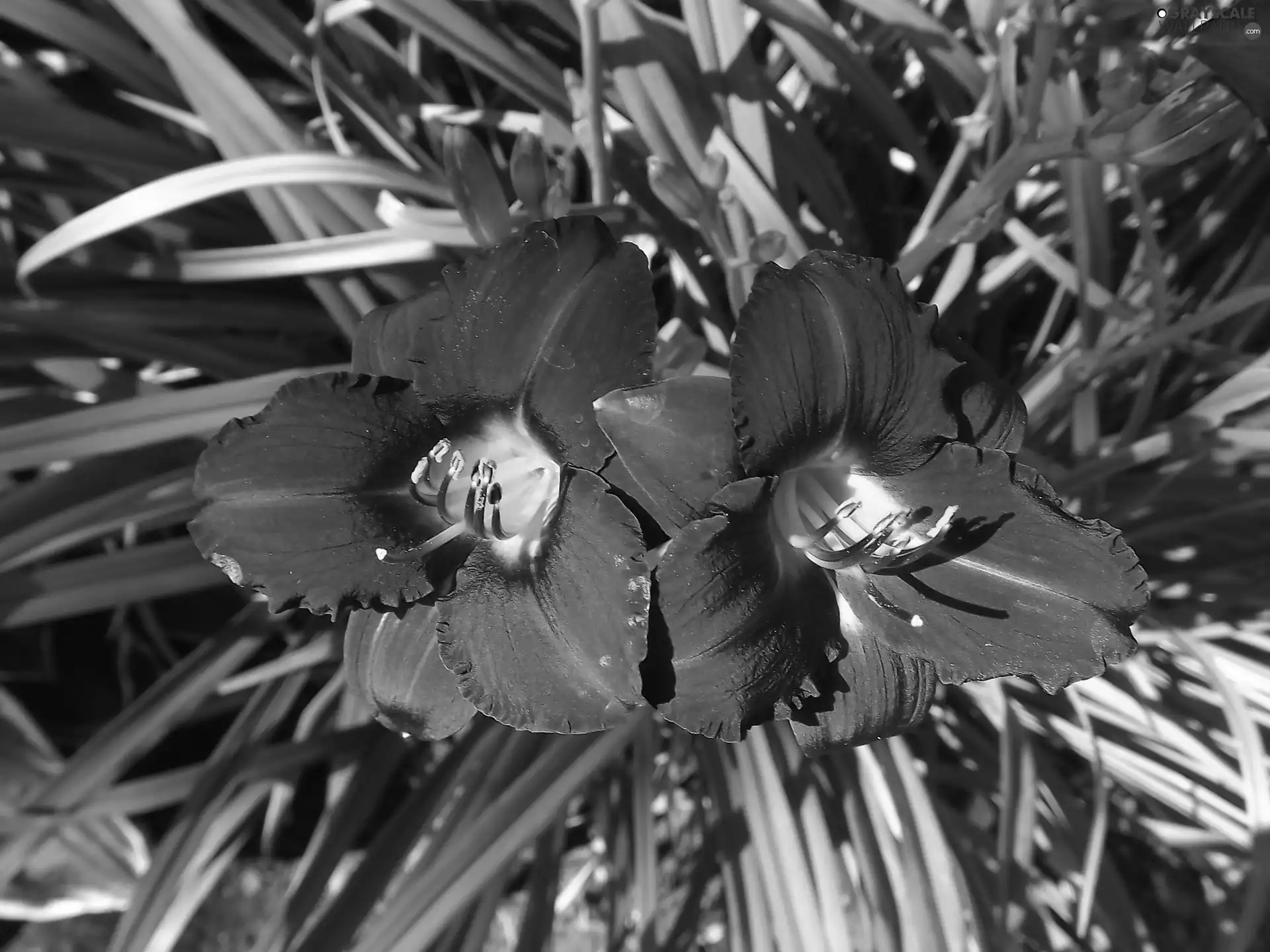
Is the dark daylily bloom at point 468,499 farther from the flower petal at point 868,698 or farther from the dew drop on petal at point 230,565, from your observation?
the flower petal at point 868,698

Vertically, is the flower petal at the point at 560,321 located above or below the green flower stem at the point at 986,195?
above

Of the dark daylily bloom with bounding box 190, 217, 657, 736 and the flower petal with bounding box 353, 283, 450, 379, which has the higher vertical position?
the flower petal with bounding box 353, 283, 450, 379

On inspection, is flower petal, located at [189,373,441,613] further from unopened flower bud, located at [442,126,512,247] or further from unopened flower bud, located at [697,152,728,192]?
unopened flower bud, located at [697,152,728,192]

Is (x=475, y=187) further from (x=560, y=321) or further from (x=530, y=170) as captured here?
(x=560, y=321)

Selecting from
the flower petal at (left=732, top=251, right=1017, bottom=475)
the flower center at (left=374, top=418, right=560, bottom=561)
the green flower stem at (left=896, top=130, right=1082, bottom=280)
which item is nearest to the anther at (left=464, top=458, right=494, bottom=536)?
the flower center at (left=374, top=418, right=560, bottom=561)

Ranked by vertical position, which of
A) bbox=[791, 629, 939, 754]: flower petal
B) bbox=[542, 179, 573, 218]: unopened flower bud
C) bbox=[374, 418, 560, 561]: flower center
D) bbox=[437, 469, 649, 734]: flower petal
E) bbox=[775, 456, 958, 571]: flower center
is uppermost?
bbox=[542, 179, 573, 218]: unopened flower bud

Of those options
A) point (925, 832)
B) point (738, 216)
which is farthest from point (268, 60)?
point (925, 832)

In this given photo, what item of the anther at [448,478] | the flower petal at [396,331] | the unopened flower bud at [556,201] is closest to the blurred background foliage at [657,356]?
the unopened flower bud at [556,201]
